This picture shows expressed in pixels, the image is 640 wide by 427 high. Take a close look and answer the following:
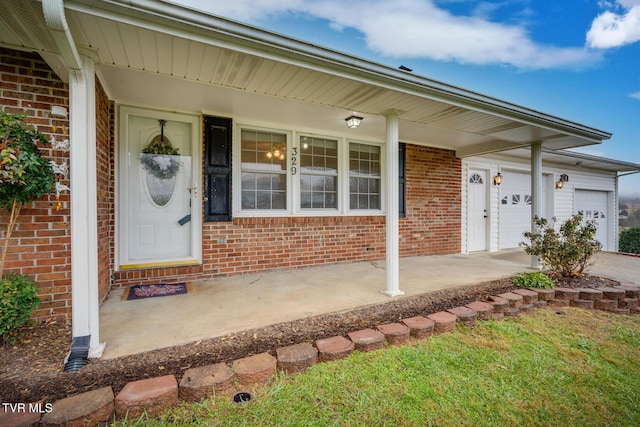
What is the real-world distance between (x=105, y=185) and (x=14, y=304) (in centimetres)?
166

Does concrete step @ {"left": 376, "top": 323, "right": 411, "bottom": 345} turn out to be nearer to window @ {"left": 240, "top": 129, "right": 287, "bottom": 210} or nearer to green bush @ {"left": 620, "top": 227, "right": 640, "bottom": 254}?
window @ {"left": 240, "top": 129, "right": 287, "bottom": 210}

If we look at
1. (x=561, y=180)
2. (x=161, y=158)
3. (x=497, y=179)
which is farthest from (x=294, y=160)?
(x=561, y=180)

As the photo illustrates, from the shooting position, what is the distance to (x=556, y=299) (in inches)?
140

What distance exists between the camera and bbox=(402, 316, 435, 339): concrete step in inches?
97.7

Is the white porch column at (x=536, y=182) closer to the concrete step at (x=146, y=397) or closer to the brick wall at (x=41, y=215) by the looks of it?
the concrete step at (x=146, y=397)

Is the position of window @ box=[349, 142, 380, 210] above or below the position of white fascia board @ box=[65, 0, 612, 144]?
below

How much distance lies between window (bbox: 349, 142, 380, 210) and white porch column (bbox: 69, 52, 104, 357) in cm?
413

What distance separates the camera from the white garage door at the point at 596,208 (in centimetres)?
909

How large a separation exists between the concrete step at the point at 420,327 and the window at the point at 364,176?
3.06 meters

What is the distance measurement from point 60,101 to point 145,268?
2.12 metres

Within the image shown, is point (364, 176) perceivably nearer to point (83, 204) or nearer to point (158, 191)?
point (158, 191)

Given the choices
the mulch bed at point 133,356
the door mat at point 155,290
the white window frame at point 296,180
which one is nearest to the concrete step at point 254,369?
the mulch bed at point 133,356

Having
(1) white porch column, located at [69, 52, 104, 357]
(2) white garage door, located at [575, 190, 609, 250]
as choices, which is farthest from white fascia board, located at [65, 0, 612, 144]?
(2) white garage door, located at [575, 190, 609, 250]

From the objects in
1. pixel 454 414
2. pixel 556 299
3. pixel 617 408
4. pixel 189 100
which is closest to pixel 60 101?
pixel 189 100
